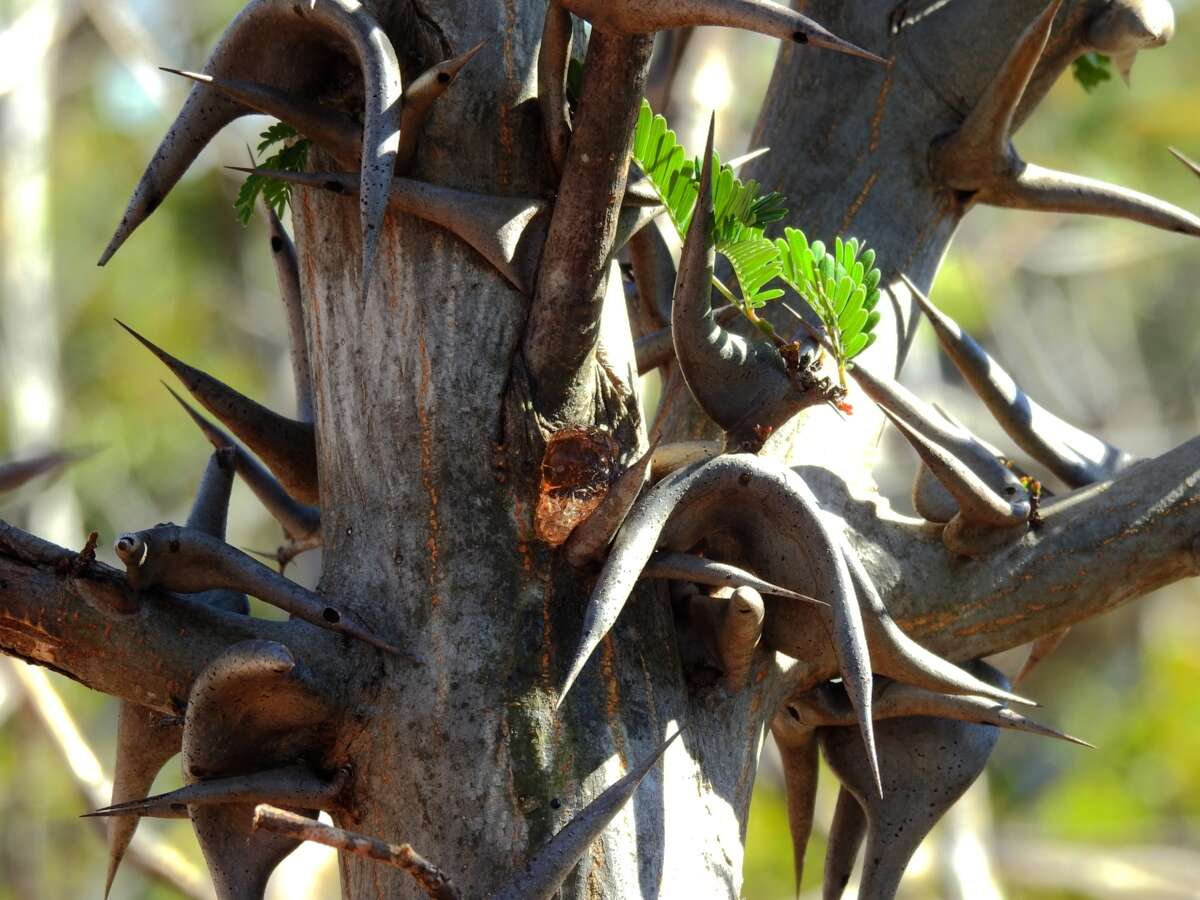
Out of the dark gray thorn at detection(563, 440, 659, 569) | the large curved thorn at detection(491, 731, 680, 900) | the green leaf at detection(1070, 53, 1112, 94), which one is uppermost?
the green leaf at detection(1070, 53, 1112, 94)

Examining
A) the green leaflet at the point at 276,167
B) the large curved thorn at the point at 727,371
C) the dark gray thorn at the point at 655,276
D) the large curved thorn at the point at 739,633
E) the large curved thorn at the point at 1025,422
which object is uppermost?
the dark gray thorn at the point at 655,276

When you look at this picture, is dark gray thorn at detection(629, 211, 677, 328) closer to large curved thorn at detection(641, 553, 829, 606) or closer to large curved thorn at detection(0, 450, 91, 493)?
large curved thorn at detection(641, 553, 829, 606)

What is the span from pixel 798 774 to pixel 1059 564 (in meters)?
0.47

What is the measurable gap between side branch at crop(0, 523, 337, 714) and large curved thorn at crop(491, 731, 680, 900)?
36cm

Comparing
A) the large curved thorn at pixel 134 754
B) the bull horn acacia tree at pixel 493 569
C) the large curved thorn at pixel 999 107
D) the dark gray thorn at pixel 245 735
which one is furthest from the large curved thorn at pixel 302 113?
the large curved thorn at pixel 999 107

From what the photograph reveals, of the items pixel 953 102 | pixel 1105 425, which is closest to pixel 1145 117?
pixel 1105 425

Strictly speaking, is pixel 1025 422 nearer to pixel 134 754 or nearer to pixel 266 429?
pixel 266 429

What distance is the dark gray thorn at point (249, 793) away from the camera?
140 centimetres

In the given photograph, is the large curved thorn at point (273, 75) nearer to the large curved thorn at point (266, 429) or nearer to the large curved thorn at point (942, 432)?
the large curved thorn at point (266, 429)

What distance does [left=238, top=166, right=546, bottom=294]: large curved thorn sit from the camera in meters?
1.56

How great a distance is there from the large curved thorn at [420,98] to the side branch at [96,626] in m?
0.53

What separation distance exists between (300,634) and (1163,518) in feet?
3.34

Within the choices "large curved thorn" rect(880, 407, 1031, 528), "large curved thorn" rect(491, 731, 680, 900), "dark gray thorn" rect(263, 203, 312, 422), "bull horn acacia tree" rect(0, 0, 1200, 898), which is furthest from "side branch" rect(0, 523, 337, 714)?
"large curved thorn" rect(880, 407, 1031, 528)

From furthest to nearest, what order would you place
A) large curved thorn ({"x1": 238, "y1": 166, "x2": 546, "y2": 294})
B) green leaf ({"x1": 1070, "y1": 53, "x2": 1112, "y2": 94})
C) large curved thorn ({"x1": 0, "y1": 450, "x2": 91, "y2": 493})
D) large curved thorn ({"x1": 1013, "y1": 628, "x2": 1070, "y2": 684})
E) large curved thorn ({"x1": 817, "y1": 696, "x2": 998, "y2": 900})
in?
green leaf ({"x1": 1070, "y1": 53, "x2": 1112, "y2": 94}), large curved thorn ({"x1": 1013, "y1": 628, "x2": 1070, "y2": 684}), large curved thorn ({"x1": 817, "y1": 696, "x2": 998, "y2": 900}), large curved thorn ({"x1": 0, "y1": 450, "x2": 91, "y2": 493}), large curved thorn ({"x1": 238, "y1": 166, "x2": 546, "y2": 294})
